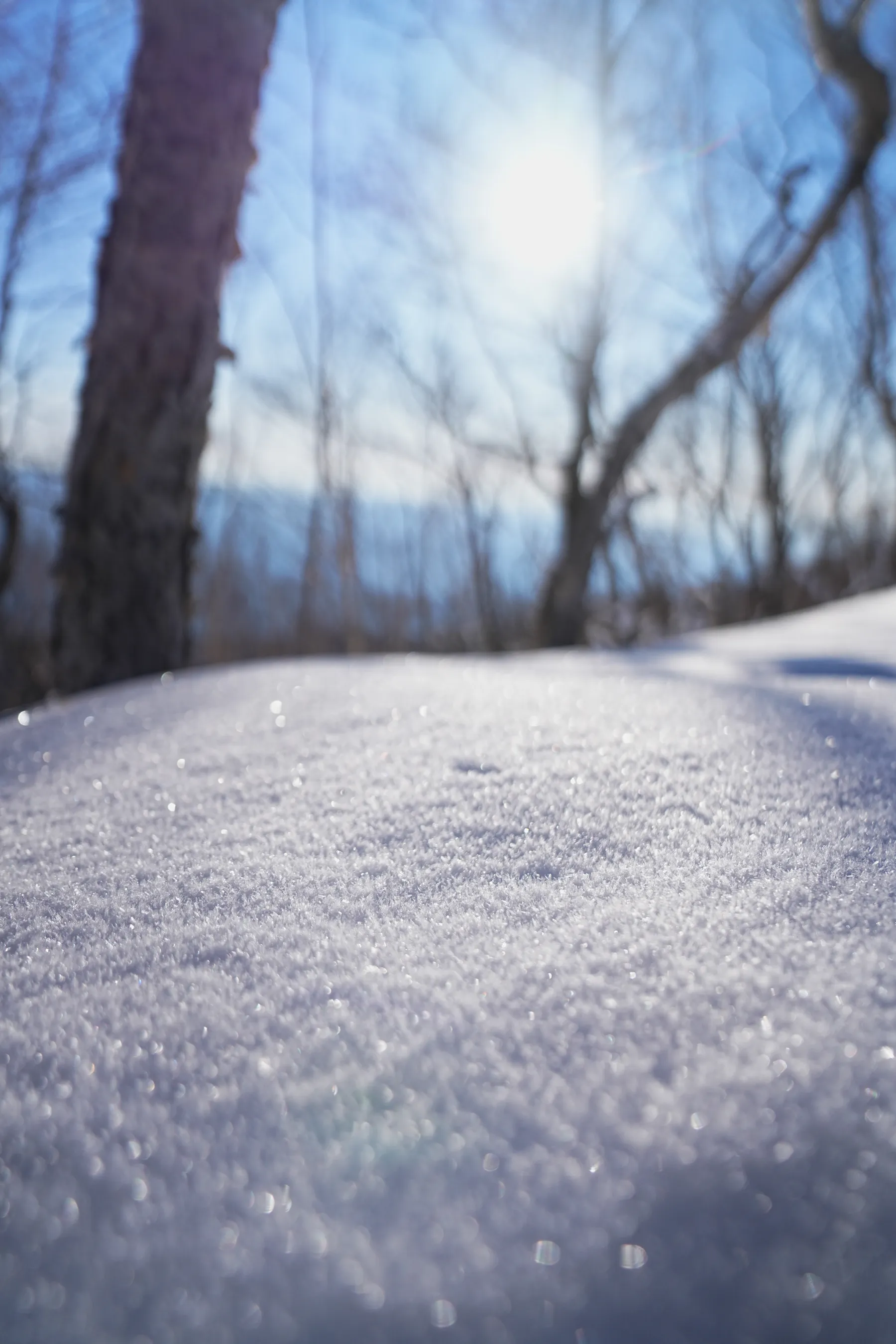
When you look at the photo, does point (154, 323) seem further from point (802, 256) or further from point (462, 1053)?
point (802, 256)

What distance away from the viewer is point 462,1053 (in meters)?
0.41

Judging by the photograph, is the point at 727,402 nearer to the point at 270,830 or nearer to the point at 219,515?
the point at 219,515

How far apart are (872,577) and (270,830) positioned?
809 cm

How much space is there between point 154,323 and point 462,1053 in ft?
5.95

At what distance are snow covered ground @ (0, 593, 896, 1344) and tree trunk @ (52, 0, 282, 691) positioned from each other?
3.75ft

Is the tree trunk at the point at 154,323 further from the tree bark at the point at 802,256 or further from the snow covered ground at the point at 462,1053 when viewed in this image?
the tree bark at the point at 802,256

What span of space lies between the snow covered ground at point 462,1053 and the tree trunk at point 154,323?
1.14 meters

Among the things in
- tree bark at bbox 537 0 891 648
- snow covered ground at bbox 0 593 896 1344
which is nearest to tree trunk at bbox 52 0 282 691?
snow covered ground at bbox 0 593 896 1344

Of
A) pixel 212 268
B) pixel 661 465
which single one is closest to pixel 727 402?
pixel 661 465

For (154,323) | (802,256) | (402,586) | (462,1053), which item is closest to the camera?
(462,1053)

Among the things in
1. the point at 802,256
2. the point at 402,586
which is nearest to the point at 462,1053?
the point at 802,256

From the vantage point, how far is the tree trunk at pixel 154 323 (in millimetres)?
1729

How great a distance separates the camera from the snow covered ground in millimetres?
316

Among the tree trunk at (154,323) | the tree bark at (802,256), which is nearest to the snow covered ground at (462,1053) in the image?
the tree trunk at (154,323)
